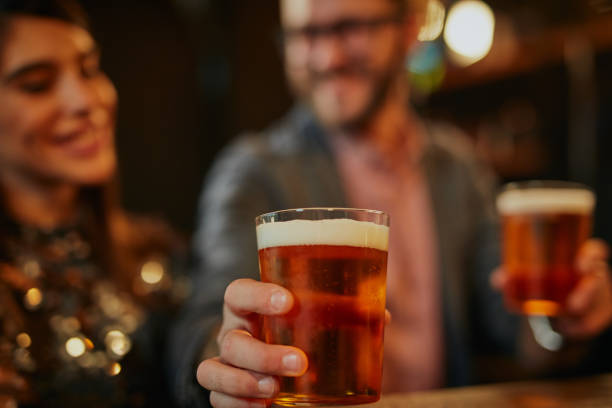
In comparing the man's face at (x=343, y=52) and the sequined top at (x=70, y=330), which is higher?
the man's face at (x=343, y=52)

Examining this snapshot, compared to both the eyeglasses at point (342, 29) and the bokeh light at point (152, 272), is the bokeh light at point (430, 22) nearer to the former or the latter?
the eyeglasses at point (342, 29)

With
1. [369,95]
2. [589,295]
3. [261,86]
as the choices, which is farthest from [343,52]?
[261,86]

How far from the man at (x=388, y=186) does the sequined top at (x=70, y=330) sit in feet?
0.92

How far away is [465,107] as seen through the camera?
14.2 ft

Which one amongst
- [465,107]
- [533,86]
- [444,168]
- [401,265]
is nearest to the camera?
[401,265]

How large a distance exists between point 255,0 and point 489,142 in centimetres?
181

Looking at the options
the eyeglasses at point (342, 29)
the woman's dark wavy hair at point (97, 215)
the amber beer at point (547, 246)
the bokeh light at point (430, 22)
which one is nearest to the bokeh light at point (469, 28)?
the bokeh light at point (430, 22)

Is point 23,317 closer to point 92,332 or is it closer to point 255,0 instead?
point 92,332

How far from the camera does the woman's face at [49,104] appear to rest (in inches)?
54.1

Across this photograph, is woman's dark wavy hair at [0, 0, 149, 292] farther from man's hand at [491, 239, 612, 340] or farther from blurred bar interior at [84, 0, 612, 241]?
blurred bar interior at [84, 0, 612, 241]

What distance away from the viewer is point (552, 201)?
143 centimetres

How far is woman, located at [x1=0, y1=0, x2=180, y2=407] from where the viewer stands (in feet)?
4.42

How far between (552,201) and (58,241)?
1.22 meters

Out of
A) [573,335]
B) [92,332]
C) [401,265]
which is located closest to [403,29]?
[401,265]
